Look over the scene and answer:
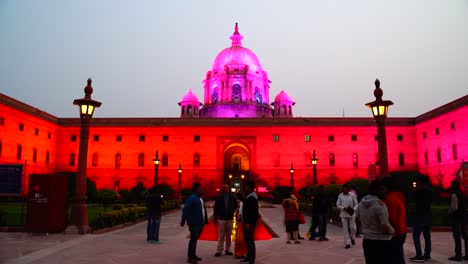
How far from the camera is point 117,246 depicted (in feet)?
37.0

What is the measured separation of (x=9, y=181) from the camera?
13383 mm

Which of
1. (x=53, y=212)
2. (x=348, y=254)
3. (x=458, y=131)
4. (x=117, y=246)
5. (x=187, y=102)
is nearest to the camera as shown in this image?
(x=348, y=254)

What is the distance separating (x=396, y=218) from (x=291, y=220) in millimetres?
5842

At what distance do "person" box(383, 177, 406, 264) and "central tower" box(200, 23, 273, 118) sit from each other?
5497cm

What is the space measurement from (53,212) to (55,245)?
9.93ft

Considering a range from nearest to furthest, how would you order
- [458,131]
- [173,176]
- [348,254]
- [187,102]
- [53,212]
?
1. [348,254]
2. [53,212]
3. [458,131]
4. [173,176]
5. [187,102]

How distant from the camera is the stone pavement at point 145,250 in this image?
9.27 meters

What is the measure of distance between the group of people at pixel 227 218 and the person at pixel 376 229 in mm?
2988

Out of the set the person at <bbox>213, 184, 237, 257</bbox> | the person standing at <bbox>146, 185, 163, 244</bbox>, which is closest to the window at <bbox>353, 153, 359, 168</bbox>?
the person standing at <bbox>146, 185, 163, 244</bbox>

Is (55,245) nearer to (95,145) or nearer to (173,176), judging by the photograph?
(173,176)

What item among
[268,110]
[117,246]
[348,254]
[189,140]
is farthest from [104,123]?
[348,254]

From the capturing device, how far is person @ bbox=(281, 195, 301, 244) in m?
12.0

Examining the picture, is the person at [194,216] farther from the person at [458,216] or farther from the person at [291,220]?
the person at [458,216]

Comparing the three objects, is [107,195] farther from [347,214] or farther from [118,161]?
[347,214]
